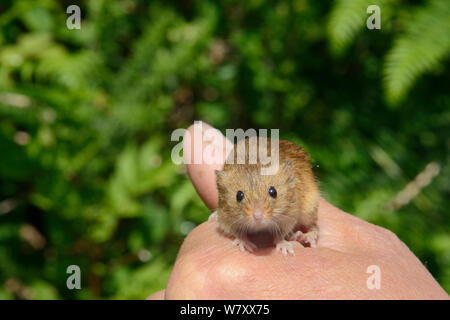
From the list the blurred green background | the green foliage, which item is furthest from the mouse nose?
the green foliage

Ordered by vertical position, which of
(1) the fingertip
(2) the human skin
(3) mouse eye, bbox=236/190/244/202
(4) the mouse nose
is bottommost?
(2) the human skin

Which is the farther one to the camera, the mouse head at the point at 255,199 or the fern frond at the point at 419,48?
the fern frond at the point at 419,48

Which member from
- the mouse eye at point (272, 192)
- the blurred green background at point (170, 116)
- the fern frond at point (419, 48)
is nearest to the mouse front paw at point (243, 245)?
the mouse eye at point (272, 192)

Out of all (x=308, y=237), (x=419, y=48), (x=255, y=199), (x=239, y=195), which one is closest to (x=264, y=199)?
(x=255, y=199)

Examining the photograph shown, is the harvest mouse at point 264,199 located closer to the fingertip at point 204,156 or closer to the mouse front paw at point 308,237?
the mouse front paw at point 308,237

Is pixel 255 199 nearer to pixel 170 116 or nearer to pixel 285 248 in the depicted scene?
pixel 285 248

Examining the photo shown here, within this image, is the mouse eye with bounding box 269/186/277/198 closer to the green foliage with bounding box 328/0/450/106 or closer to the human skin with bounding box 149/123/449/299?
the human skin with bounding box 149/123/449/299
